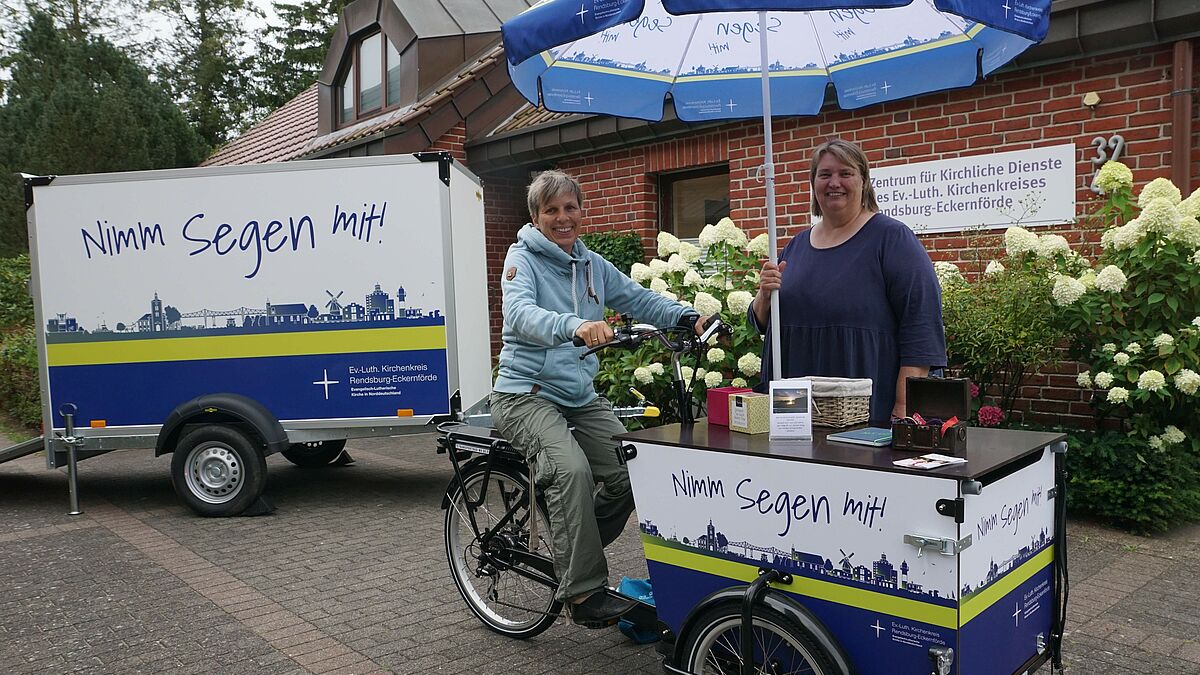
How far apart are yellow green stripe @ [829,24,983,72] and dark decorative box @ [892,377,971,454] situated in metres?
1.83

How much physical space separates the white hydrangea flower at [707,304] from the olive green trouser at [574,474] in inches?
103

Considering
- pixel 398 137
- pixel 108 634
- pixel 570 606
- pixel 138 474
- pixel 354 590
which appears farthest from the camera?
pixel 398 137

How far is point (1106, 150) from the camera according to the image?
610cm

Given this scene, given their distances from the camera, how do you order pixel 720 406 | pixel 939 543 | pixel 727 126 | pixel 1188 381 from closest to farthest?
pixel 939 543 → pixel 720 406 → pixel 1188 381 → pixel 727 126

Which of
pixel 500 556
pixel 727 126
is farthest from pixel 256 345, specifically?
pixel 727 126

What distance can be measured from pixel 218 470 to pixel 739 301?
390 centimetres

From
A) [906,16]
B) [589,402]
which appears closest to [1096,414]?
[906,16]

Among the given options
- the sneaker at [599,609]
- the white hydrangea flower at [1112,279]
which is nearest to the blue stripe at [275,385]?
the sneaker at [599,609]

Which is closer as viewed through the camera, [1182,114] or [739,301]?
[1182,114]

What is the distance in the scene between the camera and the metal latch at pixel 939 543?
225 cm

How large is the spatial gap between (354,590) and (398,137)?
7.44 metres

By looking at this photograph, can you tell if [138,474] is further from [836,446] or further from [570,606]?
[836,446]

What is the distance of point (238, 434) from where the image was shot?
652cm

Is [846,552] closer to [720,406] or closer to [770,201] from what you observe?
[720,406]
